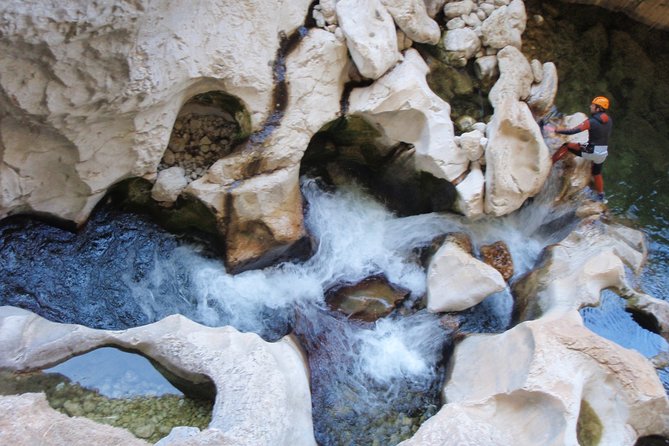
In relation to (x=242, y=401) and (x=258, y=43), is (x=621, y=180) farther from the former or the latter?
(x=242, y=401)

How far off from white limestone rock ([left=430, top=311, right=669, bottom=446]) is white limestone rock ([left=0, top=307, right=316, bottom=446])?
0.87 meters

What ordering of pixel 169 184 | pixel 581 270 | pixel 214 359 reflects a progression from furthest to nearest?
pixel 169 184
pixel 581 270
pixel 214 359

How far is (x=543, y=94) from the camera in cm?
574

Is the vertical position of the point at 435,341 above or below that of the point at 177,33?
below

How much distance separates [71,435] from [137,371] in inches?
28.3

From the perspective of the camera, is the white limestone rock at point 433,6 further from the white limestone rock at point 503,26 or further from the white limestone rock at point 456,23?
the white limestone rock at point 503,26

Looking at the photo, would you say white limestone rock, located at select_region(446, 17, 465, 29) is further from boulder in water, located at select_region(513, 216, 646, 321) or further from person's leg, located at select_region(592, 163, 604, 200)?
boulder in water, located at select_region(513, 216, 646, 321)

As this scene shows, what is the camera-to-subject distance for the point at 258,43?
4.84 m

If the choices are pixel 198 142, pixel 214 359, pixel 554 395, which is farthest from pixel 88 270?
pixel 554 395

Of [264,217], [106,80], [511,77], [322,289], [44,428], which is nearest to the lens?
[44,428]

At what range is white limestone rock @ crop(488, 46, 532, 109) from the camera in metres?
5.53

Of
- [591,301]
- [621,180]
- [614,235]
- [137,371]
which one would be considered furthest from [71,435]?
[621,180]

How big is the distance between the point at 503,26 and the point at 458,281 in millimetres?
2583

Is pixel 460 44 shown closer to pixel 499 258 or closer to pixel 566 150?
pixel 566 150
